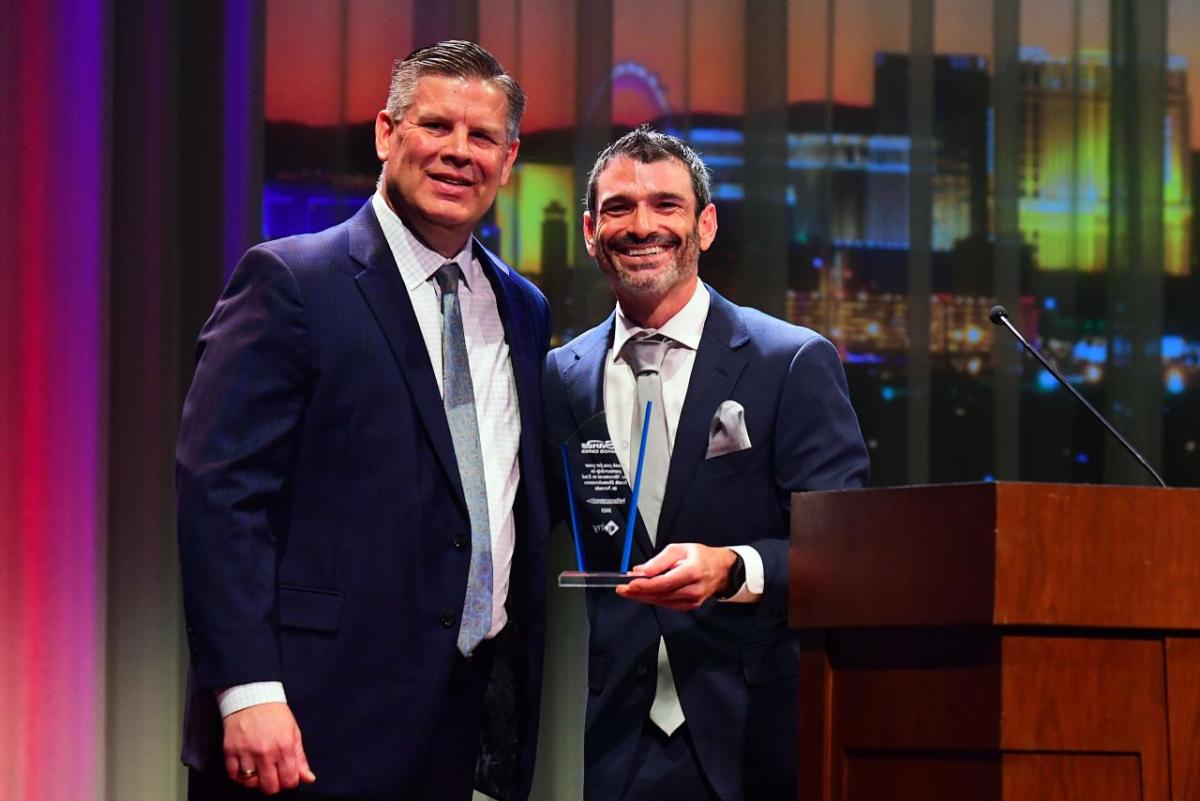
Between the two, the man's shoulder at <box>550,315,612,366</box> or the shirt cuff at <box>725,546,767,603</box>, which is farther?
the man's shoulder at <box>550,315,612,366</box>

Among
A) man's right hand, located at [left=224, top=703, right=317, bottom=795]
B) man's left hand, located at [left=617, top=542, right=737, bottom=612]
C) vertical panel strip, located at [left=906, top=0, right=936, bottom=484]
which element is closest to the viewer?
man's right hand, located at [left=224, top=703, right=317, bottom=795]

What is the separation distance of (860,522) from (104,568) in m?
2.19

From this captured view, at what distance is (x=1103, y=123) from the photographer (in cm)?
371

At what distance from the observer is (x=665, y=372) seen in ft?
7.27

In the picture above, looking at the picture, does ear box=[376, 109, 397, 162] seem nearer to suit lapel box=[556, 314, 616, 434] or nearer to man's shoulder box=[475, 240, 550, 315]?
man's shoulder box=[475, 240, 550, 315]

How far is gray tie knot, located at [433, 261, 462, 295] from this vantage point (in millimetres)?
2043

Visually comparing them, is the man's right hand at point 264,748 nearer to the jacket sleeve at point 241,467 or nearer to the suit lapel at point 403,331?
the jacket sleeve at point 241,467

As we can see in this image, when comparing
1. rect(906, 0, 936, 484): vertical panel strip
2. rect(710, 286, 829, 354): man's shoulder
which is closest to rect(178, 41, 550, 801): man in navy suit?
rect(710, 286, 829, 354): man's shoulder

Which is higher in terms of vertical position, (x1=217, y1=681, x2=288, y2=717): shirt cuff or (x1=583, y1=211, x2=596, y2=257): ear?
(x1=583, y1=211, x2=596, y2=257): ear

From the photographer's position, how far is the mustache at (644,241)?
2227 mm

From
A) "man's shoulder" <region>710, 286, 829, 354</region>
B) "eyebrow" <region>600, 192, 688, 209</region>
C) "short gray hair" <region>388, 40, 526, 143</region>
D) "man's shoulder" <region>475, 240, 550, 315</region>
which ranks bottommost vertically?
"man's shoulder" <region>710, 286, 829, 354</region>

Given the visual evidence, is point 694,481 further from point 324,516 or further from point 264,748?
point 264,748

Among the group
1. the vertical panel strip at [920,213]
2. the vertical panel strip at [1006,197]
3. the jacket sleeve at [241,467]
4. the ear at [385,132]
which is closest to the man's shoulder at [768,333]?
the ear at [385,132]

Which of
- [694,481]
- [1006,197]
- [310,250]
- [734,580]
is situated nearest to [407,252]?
[310,250]
